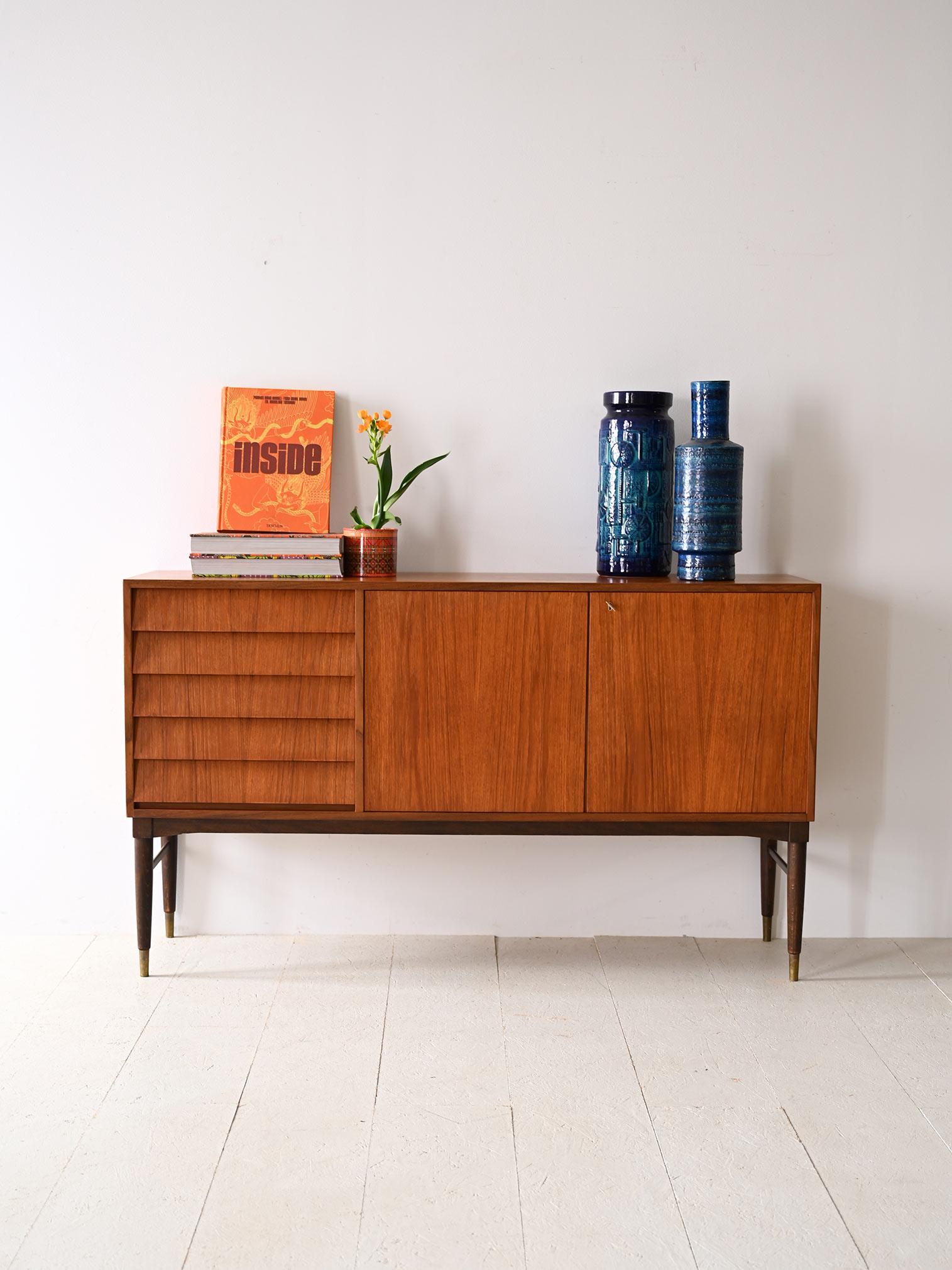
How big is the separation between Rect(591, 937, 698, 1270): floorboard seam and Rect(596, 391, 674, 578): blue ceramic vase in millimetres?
888

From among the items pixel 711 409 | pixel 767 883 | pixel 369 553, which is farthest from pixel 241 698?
pixel 767 883

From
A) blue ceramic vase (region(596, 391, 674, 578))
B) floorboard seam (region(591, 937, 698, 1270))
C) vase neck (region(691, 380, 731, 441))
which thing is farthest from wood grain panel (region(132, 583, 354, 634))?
floorboard seam (region(591, 937, 698, 1270))

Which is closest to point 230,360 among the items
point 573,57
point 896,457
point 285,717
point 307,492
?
point 307,492

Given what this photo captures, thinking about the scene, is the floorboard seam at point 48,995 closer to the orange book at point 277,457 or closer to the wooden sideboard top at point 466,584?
the wooden sideboard top at point 466,584

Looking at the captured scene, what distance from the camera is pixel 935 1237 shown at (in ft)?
5.43

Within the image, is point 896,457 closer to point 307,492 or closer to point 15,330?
point 307,492

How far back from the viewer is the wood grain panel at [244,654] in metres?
2.38

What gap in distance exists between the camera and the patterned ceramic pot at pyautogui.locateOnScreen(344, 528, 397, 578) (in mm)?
2496

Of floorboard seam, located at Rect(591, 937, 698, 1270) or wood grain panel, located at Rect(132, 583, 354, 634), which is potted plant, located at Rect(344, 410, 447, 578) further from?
floorboard seam, located at Rect(591, 937, 698, 1270)

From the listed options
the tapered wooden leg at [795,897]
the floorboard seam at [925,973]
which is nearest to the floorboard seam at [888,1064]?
the floorboard seam at [925,973]

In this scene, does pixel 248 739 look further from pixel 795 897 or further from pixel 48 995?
pixel 795 897

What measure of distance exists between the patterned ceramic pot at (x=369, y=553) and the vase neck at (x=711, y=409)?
71 centimetres

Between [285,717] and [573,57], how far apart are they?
1.59 meters

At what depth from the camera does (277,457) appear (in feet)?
8.64
